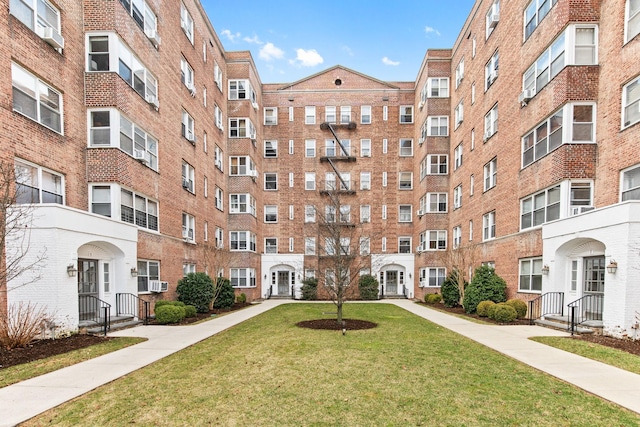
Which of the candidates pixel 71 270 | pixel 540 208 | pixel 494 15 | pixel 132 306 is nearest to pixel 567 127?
pixel 540 208

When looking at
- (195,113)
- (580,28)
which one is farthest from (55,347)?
(580,28)

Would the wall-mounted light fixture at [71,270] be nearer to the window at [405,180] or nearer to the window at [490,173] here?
the window at [490,173]

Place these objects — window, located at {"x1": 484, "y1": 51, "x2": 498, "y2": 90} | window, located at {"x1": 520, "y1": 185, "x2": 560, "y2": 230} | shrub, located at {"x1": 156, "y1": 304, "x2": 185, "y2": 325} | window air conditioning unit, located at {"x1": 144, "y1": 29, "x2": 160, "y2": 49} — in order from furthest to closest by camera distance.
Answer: window, located at {"x1": 484, "y1": 51, "x2": 498, "y2": 90} < window air conditioning unit, located at {"x1": 144, "y1": 29, "x2": 160, "y2": 49} < shrub, located at {"x1": 156, "y1": 304, "x2": 185, "y2": 325} < window, located at {"x1": 520, "y1": 185, "x2": 560, "y2": 230}

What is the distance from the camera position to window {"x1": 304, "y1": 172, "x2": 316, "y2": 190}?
30484mm

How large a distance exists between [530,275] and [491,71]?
446 inches

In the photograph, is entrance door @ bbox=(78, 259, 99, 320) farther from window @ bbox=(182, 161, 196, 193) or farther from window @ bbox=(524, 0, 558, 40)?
window @ bbox=(524, 0, 558, 40)

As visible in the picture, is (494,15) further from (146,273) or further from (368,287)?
(146,273)

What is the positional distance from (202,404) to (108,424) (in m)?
1.24

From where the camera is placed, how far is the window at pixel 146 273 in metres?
14.9

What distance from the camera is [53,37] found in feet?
37.1

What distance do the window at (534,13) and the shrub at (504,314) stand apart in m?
12.0

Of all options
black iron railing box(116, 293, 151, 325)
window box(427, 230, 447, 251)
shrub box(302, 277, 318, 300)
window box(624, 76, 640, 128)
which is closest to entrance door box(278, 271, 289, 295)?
shrub box(302, 277, 318, 300)

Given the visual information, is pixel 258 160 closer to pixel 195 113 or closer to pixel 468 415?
pixel 195 113

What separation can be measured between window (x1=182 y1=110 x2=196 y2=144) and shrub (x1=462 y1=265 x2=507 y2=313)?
677 inches
